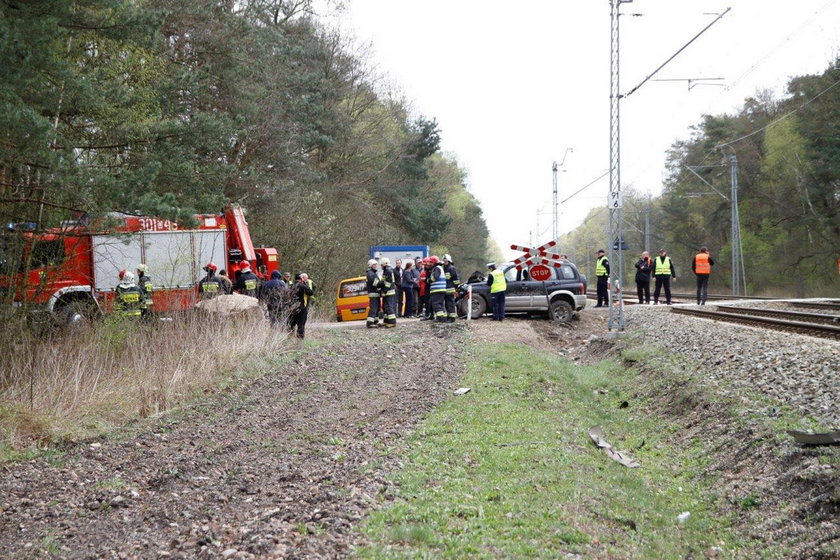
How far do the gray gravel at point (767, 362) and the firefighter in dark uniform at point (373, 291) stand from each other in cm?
679

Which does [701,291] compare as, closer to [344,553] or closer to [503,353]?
[503,353]

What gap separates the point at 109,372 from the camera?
38.2 ft

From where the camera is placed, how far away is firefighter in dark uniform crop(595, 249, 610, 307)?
87.8ft

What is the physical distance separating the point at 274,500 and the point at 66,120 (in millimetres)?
9825

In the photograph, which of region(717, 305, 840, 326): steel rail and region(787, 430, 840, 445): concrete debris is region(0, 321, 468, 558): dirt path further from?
region(717, 305, 840, 326): steel rail

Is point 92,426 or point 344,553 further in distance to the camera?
point 92,426

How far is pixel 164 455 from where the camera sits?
8430 millimetres

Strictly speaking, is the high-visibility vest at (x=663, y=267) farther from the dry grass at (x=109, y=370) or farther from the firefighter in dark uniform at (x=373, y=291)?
the dry grass at (x=109, y=370)

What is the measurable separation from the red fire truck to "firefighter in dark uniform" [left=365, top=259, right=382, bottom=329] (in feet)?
13.8

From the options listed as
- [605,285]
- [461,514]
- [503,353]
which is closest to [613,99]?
[503,353]

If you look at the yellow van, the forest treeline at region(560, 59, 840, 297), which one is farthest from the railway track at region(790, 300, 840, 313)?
the yellow van

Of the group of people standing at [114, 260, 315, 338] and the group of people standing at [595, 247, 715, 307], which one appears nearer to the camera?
the group of people standing at [114, 260, 315, 338]

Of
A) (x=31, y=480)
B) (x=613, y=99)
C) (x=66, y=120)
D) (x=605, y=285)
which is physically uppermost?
(x=613, y=99)

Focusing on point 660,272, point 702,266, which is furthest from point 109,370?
point 660,272
